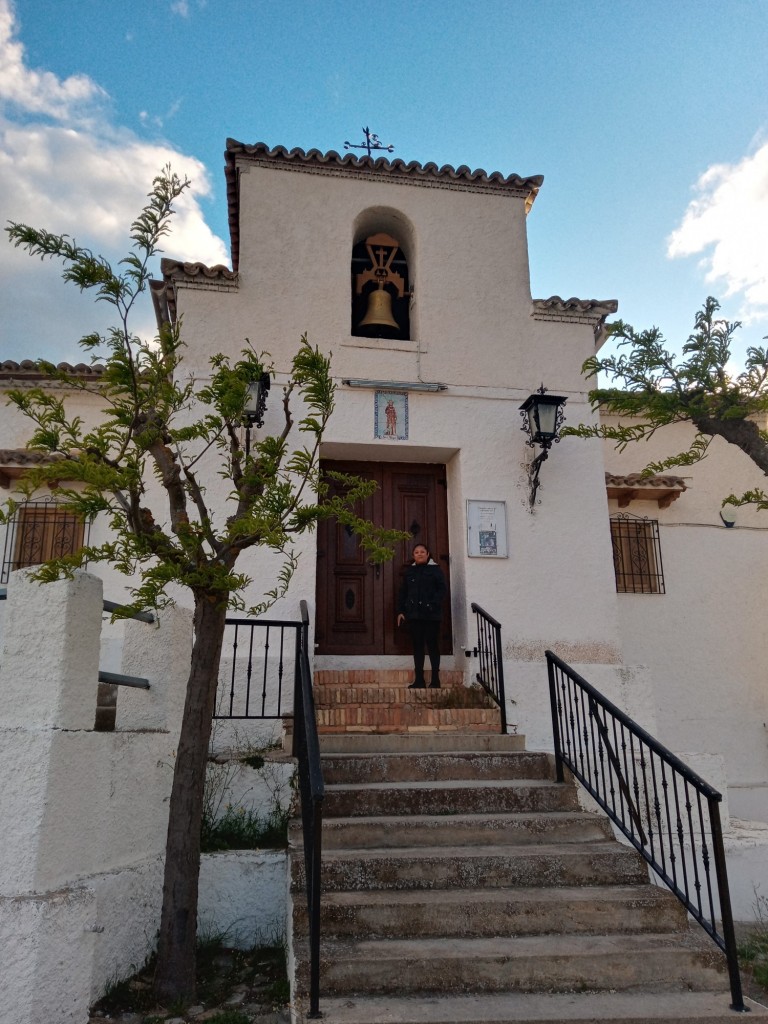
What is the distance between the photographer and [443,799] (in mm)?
5527

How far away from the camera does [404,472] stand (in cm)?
873

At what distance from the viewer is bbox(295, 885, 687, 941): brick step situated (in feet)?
14.4

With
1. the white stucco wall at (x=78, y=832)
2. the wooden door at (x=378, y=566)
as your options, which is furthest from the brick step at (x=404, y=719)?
the white stucco wall at (x=78, y=832)

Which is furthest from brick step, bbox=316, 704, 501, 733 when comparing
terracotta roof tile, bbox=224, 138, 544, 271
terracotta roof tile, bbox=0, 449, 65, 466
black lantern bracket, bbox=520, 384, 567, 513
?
terracotta roof tile, bbox=224, 138, 544, 271

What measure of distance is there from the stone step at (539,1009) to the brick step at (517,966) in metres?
0.06

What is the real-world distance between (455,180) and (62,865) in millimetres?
8144

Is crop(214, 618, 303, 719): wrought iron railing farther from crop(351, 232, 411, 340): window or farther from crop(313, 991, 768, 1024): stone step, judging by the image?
crop(351, 232, 411, 340): window

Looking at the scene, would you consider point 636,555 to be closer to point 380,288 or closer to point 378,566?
point 378,566

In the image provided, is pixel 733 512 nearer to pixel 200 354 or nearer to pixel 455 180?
pixel 455 180

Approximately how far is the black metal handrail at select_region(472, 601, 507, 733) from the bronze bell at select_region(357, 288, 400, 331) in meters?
3.32

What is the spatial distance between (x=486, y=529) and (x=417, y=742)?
252 cm

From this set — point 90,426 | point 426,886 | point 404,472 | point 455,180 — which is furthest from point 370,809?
point 455,180

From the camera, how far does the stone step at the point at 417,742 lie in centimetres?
623

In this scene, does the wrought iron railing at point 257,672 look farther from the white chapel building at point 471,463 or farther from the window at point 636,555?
the window at point 636,555
